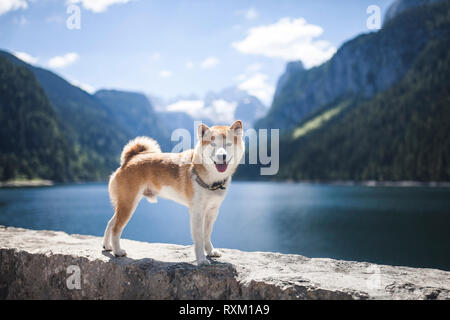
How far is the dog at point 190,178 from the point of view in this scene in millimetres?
5348

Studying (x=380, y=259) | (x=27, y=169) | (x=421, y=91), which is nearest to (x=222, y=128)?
(x=380, y=259)

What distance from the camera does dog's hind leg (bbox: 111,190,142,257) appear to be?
616 centimetres

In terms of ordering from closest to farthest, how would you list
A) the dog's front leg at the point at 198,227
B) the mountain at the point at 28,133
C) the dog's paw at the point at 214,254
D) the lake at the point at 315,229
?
1. the dog's front leg at the point at 198,227
2. the dog's paw at the point at 214,254
3. the lake at the point at 315,229
4. the mountain at the point at 28,133

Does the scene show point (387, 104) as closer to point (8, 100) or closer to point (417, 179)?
point (417, 179)

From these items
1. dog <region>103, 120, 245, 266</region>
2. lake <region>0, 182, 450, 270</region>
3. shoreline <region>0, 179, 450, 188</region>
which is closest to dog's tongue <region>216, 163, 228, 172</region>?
dog <region>103, 120, 245, 266</region>

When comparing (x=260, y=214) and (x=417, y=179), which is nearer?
(x=260, y=214)

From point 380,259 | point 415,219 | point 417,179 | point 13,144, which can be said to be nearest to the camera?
point 380,259

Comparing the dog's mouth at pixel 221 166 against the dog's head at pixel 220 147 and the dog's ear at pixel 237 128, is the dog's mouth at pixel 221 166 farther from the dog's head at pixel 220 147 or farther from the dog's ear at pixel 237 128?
the dog's ear at pixel 237 128

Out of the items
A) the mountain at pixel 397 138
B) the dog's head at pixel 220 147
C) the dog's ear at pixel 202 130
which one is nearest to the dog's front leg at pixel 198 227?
the dog's head at pixel 220 147

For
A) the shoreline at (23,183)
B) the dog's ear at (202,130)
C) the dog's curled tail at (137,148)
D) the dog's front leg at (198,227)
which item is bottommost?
the shoreline at (23,183)

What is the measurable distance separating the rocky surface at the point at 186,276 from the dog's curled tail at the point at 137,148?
1.90 meters
